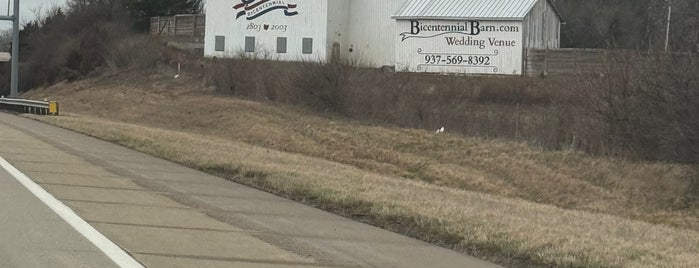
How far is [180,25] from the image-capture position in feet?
236

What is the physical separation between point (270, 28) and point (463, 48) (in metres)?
14.6

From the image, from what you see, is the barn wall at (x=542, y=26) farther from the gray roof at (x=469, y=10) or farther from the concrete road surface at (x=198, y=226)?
the concrete road surface at (x=198, y=226)

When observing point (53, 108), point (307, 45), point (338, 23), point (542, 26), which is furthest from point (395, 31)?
point (53, 108)

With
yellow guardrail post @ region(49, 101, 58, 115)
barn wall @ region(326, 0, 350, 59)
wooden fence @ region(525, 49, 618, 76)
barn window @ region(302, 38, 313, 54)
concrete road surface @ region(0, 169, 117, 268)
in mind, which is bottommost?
concrete road surface @ region(0, 169, 117, 268)

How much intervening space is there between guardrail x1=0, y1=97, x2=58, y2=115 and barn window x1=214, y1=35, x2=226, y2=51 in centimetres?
1841

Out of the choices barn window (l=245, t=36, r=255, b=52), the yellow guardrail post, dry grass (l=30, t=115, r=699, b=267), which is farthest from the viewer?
barn window (l=245, t=36, r=255, b=52)

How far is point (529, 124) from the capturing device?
99.7 feet

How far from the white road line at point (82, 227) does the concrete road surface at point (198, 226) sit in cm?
11

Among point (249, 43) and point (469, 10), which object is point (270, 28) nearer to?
point (249, 43)

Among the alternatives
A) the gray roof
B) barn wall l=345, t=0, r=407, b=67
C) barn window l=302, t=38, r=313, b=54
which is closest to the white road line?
the gray roof

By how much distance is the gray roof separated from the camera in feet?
168

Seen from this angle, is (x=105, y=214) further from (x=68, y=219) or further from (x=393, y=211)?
(x=393, y=211)

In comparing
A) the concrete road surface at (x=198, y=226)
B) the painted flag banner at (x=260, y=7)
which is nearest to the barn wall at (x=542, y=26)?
the painted flag banner at (x=260, y=7)

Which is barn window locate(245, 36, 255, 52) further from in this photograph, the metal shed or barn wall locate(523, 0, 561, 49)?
barn wall locate(523, 0, 561, 49)
